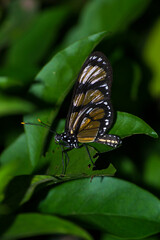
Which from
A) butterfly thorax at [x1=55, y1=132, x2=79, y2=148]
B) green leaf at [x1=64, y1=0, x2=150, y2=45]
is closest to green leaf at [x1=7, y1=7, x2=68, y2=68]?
green leaf at [x1=64, y1=0, x2=150, y2=45]

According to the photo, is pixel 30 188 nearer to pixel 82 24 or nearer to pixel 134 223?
pixel 134 223

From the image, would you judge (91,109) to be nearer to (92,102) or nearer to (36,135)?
(92,102)

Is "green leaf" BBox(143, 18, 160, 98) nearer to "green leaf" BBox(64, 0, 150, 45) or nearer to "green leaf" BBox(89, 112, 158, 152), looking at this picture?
"green leaf" BBox(64, 0, 150, 45)

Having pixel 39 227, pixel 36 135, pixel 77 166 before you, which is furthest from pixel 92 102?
pixel 39 227

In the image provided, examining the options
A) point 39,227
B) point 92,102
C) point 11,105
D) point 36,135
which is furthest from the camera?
point 92,102

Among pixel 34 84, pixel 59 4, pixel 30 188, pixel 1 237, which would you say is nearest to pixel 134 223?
pixel 30 188

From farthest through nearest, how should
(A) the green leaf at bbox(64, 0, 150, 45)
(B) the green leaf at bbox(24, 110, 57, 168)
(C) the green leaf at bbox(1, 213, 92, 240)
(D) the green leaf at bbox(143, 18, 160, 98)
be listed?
(D) the green leaf at bbox(143, 18, 160, 98) < (A) the green leaf at bbox(64, 0, 150, 45) < (B) the green leaf at bbox(24, 110, 57, 168) < (C) the green leaf at bbox(1, 213, 92, 240)
